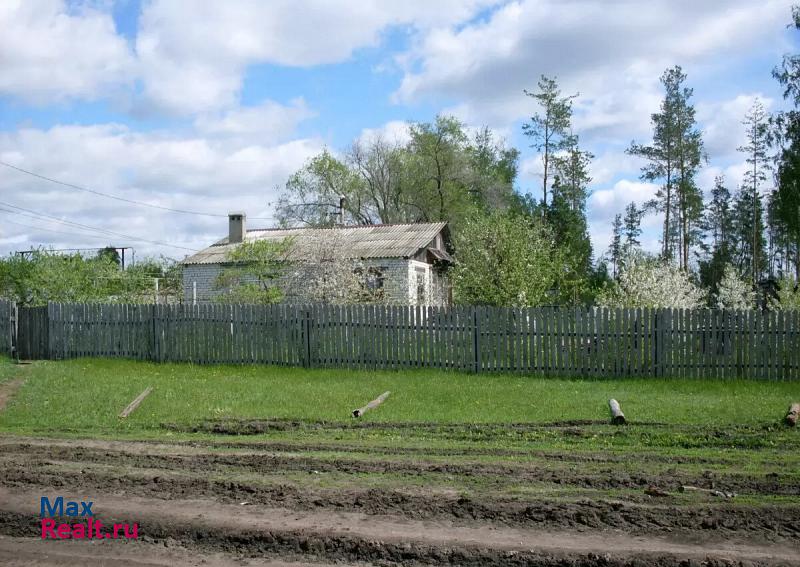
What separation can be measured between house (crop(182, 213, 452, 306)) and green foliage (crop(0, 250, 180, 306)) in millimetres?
2936

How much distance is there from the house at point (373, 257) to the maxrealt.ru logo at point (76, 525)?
58.2 ft

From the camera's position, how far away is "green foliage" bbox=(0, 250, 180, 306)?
76.6ft

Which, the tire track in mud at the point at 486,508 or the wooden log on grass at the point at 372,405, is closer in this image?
the tire track in mud at the point at 486,508

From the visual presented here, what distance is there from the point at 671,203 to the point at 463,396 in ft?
106

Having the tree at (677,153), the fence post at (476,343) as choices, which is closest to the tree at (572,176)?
the tree at (677,153)

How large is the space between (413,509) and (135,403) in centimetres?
810

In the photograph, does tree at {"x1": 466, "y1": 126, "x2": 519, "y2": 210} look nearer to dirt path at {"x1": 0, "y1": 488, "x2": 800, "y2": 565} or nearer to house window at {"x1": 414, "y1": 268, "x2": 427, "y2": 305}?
house window at {"x1": 414, "y1": 268, "x2": 427, "y2": 305}

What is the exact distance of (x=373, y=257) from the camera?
30.2 meters

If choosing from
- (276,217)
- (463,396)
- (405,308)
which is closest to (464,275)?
(405,308)

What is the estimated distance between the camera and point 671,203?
4153 centimetres

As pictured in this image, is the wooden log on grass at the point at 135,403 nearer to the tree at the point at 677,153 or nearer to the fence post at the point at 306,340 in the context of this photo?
the fence post at the point at 306,340

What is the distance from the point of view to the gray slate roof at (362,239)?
28.8 m

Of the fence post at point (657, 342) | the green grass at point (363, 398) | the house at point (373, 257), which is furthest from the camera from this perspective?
the house at point (373, 257)

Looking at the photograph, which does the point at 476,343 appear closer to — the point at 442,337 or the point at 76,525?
the point at 442,337
